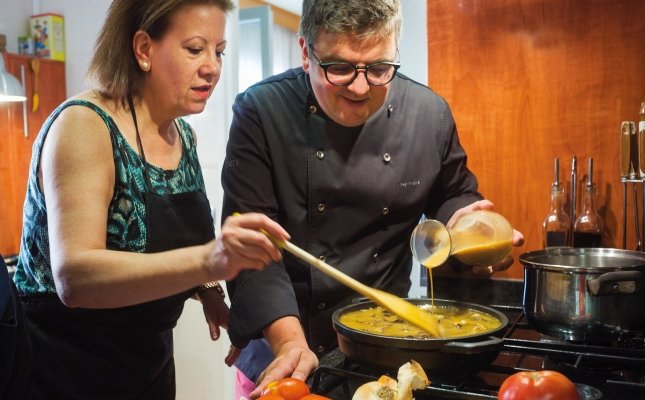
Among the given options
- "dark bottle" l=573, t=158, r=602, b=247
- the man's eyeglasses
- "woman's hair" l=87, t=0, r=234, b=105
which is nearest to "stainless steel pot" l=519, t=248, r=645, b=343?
the man's eyeglasses

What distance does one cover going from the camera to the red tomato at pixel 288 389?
94 cm

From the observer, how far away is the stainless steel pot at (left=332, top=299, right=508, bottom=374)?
1005 mm

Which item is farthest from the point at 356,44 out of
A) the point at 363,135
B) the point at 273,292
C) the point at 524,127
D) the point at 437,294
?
the point at 524,127

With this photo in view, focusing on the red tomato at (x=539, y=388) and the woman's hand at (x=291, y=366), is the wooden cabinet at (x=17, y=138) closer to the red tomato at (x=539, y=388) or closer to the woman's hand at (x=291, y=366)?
the woman's hand at (x=291, y=366)

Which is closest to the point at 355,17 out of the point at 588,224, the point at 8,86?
the point at 588,224

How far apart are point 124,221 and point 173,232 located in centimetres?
15

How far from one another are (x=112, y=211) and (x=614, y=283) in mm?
981

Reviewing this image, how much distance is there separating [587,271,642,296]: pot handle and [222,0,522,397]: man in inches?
A: 16.2

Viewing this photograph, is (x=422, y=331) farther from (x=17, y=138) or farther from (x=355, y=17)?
(x=17, y=138)

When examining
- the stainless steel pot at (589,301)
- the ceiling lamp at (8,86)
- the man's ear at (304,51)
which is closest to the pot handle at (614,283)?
the stainless steel pot at (589,301)

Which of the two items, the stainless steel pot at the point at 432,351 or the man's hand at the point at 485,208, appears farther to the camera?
the man's hand at the point at 485,208

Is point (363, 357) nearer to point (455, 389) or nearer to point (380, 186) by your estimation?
point (455, 389)

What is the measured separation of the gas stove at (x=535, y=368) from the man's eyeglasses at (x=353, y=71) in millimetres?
611

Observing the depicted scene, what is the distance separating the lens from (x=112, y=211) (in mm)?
1376
